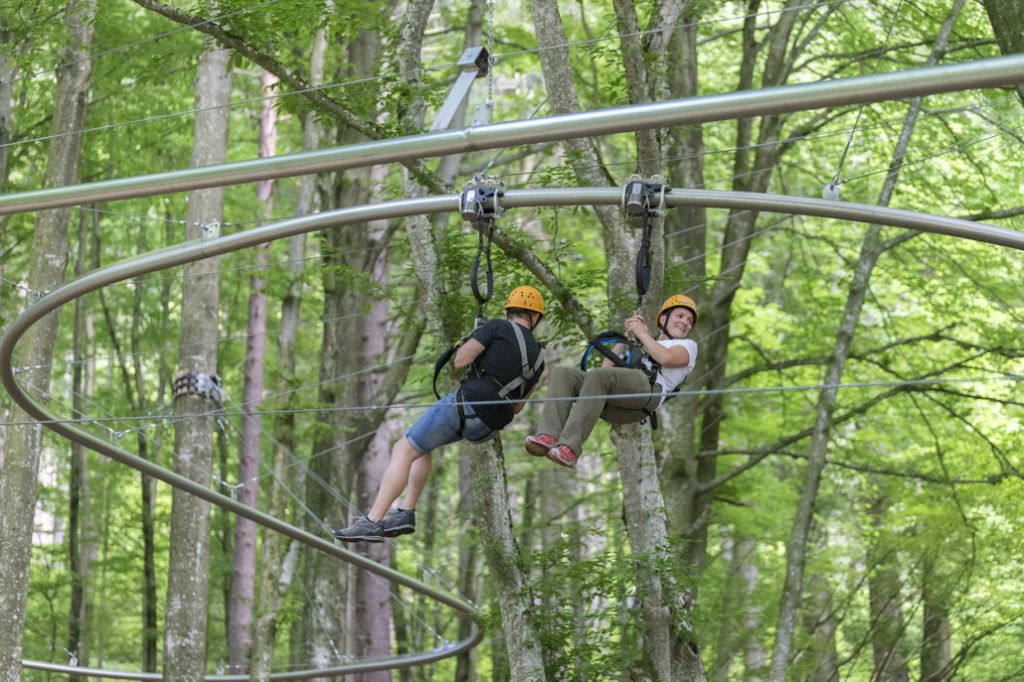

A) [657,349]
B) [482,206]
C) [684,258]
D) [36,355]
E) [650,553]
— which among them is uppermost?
[684,258]

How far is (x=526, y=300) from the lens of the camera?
9.39 m

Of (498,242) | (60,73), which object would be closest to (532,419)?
(60,73)

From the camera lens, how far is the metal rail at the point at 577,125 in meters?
6.54

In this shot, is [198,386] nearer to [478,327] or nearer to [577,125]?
[478,327]

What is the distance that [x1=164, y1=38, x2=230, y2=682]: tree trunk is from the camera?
15523mm

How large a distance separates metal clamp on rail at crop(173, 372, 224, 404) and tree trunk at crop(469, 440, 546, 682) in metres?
3.86

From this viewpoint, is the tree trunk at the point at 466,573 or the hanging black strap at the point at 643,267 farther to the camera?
the tree trunk at the point at 466,573

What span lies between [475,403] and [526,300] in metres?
0.74

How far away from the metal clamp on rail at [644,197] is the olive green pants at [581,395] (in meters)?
1.26

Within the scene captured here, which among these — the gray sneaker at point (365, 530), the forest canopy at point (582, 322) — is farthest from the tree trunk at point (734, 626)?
the gray sneaker at point (365, 530)

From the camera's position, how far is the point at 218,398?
15875 millimetres

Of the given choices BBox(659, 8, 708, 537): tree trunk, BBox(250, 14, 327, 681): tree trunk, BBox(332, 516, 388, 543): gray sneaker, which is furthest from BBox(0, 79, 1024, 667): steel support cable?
BBox(659, 8, 708, 537): tree trunk

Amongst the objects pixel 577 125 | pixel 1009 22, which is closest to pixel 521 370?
pixel 577 125

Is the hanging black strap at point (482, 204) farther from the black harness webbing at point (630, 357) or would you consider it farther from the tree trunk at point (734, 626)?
the tree trunk at point (734, 626)
